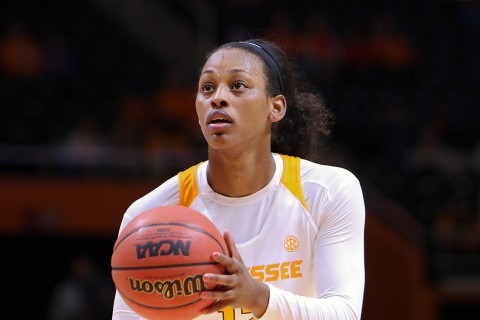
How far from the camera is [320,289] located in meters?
3.92

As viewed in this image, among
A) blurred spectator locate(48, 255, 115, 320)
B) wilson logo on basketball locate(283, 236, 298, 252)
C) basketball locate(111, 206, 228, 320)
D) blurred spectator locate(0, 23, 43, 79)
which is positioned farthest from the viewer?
blurred spectator locate(0, 23, 43, 79)

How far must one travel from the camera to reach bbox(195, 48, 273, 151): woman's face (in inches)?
158

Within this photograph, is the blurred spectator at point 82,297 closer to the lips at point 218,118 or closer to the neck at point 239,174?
the neck at point 239,174

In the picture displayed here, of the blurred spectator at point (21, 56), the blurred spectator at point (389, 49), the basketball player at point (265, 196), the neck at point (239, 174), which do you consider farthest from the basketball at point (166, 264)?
the blurred spectator at point (389, 49)

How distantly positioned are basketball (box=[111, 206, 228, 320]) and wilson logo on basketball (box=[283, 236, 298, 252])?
0.64 meters

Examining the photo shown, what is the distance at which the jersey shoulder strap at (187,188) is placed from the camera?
428cm

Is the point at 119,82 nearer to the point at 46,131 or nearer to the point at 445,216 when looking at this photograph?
the point at 46,131

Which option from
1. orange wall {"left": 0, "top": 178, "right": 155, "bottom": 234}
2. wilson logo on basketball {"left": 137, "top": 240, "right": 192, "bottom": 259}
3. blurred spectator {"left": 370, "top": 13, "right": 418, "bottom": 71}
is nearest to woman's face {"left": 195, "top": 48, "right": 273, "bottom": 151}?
wilson logo on basketball {"left": 137, "top": 240, "right": 192, "bottom": 259}

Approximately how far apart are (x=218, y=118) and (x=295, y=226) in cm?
59

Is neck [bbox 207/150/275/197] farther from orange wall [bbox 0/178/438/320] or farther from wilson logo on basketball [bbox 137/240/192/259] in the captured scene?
orange wall [bbox 0/178/438/320]

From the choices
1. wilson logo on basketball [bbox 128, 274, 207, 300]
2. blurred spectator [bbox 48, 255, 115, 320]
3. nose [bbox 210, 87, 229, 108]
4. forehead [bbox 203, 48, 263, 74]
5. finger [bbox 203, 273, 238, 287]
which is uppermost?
forehead [bbox 203, 48, 263, 74]

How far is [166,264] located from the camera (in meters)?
3.40

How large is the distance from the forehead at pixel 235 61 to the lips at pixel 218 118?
23 centimetres

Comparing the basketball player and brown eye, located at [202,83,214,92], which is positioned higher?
brown eye, located at [202,83,214,92]
